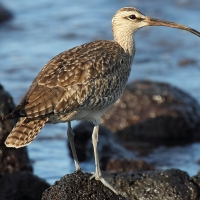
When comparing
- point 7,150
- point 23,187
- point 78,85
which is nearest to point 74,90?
point 78,85

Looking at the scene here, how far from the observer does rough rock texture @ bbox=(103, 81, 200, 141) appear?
12375 mm

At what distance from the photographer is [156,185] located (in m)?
8.41

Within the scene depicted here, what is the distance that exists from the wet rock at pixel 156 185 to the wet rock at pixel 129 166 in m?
1.82

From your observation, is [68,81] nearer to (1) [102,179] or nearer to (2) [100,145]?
(1) [102,179]

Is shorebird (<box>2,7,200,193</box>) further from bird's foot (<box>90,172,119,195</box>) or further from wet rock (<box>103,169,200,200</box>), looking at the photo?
wet rock (<box>103,169,200,200</box>)

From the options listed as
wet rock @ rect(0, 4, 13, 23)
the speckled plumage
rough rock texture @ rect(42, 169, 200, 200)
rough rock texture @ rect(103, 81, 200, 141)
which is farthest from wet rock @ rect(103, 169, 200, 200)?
wet rock @ rect(0, 4, 13, 23)

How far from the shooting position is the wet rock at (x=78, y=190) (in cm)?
751

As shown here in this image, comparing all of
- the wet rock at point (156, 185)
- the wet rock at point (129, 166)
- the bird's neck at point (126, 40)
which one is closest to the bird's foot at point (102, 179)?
the wet rock at point (156, 185)

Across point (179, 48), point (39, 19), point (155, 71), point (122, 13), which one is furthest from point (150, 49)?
point (122, 13)

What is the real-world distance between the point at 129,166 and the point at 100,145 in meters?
1.08

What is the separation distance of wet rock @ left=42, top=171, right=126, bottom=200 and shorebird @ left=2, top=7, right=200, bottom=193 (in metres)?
0.16

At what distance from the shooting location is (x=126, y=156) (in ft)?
37.2

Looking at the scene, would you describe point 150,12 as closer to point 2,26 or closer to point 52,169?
point 2,26

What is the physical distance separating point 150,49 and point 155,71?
6.62 feet
